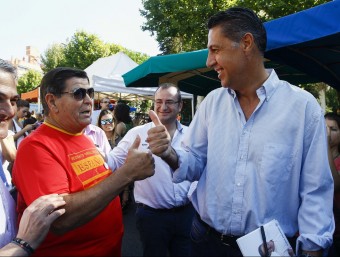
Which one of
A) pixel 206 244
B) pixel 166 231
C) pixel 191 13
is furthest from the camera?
pixel 191 13

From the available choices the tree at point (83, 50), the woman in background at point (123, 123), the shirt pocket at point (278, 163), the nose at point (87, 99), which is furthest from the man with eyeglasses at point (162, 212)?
the tree at point (83, 50)

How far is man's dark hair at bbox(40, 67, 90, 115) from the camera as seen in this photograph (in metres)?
2.01

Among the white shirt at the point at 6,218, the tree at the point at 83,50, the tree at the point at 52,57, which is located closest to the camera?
the white shirt at the point at 6,218

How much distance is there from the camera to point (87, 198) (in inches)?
63.9

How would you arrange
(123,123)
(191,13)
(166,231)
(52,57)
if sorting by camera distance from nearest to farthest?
1. (166,231)
2. (123,123)
3. (191,13)
4. (52,57)

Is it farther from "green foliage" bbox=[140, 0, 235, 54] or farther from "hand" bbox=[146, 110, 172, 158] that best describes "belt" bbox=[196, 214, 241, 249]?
"green foliage" bbox=[140, 0, 235, 54]

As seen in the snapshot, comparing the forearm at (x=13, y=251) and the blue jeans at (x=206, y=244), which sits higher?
the forearm at (x=13, y=251)

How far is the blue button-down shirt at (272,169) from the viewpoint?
1584 millimetres

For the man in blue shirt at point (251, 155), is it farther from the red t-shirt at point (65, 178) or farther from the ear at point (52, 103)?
the ear at point (52, 103)

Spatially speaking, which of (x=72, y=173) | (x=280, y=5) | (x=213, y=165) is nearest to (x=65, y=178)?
(x=72, y=173)

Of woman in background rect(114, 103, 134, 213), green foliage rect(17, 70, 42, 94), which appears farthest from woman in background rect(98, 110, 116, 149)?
green foliage rect(17, 70, 42, 94)

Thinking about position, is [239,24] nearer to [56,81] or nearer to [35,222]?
[56,81]

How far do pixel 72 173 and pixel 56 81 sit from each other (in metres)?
0.61

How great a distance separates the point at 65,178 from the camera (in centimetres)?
169
